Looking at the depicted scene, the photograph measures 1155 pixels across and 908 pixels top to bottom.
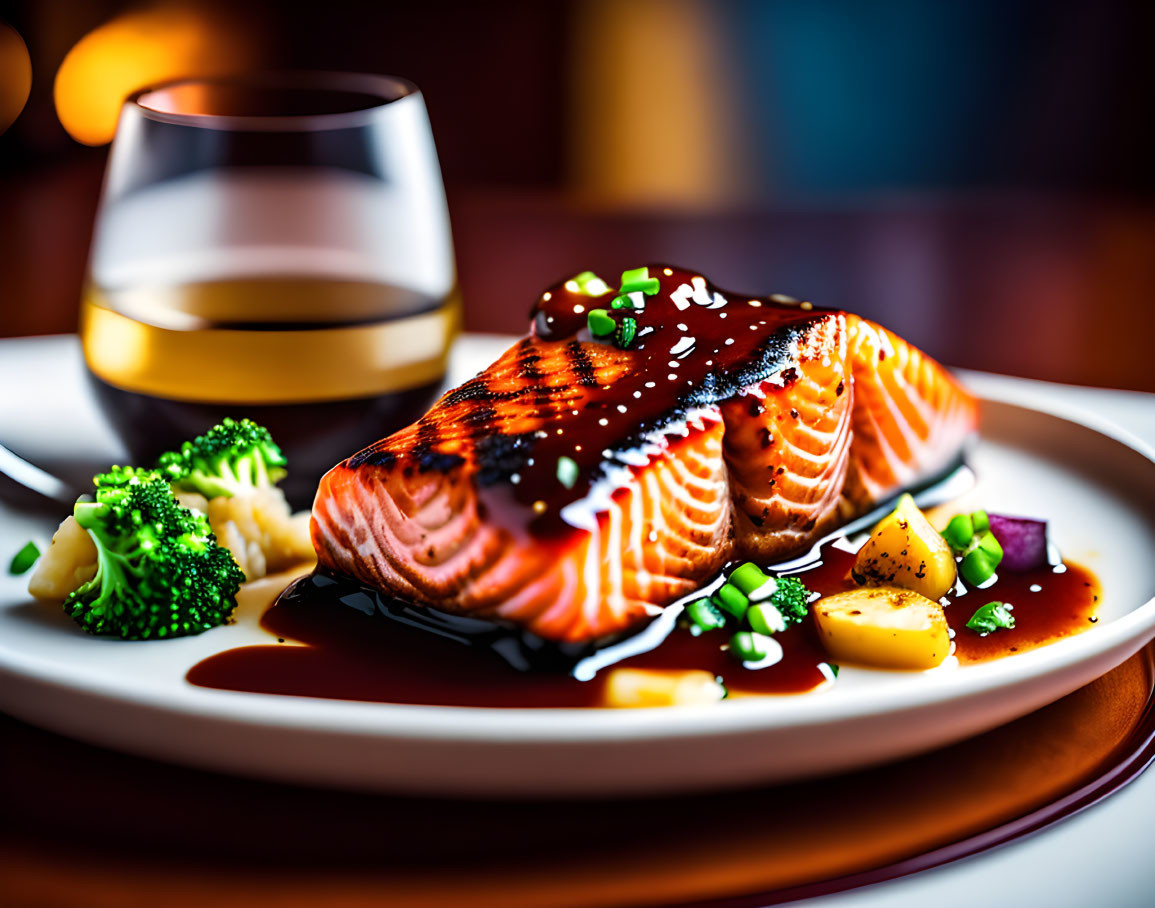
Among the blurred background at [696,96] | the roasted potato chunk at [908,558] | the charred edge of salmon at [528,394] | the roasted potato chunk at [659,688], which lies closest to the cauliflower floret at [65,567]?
the charred edge of salmon at [528,394]

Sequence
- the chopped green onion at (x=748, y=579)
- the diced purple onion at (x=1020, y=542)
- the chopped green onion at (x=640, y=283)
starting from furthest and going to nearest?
the chopped green onion at (x=640, y=283)
the diced purple onion at (x=1020, y=542)
the chopped green onion at (x=748, y=579)

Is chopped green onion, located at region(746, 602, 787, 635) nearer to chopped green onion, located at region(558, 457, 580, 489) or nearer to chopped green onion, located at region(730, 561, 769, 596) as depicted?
chopped green onion, located at region(730, 561, 769, 596)

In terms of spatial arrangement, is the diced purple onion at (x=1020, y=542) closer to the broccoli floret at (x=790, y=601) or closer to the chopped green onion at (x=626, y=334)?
the broccoli floret at (x=790, y=601)

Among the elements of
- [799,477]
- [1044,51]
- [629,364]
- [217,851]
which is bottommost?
[217,851]

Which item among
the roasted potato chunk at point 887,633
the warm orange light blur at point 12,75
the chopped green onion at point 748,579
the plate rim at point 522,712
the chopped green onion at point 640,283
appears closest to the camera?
the plate rim at point 522,712

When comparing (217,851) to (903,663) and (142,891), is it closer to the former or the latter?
(142,891)

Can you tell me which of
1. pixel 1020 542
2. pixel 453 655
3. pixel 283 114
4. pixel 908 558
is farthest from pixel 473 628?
pixel 283 114

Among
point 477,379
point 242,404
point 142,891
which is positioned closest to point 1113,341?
point 477,379
